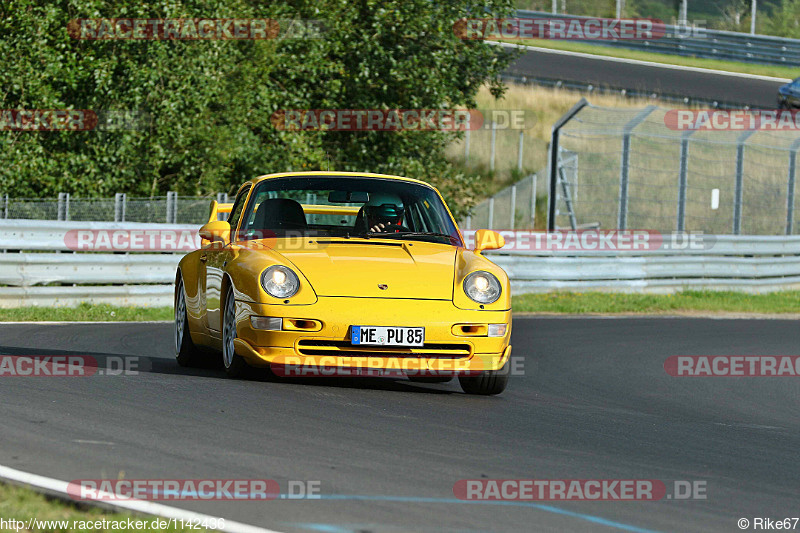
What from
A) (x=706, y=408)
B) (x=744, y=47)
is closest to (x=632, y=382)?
(x=706, y=408)

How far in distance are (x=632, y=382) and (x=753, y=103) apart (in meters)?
28.9

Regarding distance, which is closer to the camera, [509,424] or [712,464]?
[712,464]

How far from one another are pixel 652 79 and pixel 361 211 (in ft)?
108

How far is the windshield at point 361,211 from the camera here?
27.2ft

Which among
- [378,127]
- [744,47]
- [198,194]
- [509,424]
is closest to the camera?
[509,424]

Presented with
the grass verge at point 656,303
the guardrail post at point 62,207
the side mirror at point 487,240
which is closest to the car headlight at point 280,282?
the side mirror at point 487,240

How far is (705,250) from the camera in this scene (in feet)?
67.7

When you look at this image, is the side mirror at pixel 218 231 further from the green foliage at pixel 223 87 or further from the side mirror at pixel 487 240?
the green foliage at pixel 223 87

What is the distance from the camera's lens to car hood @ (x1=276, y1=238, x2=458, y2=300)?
729cm

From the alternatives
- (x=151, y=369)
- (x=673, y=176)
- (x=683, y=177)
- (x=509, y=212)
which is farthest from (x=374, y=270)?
(x=673, y=176)

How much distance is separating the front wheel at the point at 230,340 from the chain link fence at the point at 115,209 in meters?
9.06

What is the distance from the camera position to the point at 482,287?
24.6 ft

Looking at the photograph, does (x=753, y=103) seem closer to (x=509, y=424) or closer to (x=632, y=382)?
(x=632, y=382)

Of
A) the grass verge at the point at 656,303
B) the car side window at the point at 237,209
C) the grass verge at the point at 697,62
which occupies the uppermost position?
the grass verge at the point at 697,62
